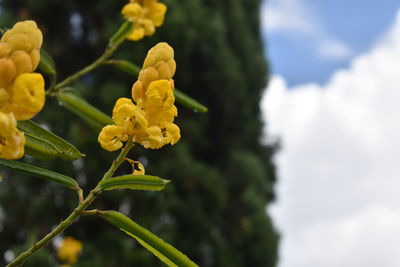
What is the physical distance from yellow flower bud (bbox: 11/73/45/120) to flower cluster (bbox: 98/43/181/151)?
0.11 meters

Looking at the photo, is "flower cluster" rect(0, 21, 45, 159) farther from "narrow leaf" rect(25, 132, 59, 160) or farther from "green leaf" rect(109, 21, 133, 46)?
"green leaf" rect(109, 21, 133, 46)

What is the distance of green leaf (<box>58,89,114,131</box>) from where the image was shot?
2.88 ft

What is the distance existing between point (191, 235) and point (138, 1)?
3.65 meters

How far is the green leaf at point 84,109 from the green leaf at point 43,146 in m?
0.25

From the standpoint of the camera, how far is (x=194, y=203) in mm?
4293

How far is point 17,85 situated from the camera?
37 centimetres

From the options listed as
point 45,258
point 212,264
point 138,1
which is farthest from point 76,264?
point 138,1

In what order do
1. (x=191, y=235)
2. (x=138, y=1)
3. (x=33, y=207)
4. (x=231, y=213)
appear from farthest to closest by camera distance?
1. (x=231, y=213)
2. (x=191, y=235)
3. (x=33, y=207)
4. (x=138, y=1)

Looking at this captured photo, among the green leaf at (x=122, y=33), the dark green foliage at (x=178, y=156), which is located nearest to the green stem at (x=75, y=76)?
the green leaf at (x=122, y=33)

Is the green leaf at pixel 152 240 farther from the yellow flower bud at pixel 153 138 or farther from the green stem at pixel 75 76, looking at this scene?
the green stem at pixel 75 76

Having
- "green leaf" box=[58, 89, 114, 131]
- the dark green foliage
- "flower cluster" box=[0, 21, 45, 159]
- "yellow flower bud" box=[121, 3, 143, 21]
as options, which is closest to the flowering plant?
"flower cluster" box=[0, 21, 45, 159]

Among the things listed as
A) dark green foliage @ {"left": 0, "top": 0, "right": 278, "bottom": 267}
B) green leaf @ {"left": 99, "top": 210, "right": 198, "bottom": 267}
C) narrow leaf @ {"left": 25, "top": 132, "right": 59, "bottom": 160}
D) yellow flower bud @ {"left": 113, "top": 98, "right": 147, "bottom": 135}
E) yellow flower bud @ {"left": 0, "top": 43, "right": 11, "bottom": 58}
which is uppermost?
dark green foliage @ {"left": 0, "top": 0, "right": 278, "bottom": 267}

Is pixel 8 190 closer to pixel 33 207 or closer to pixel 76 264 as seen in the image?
pixel 33 207

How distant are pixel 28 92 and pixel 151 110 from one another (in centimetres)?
13
